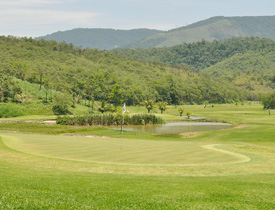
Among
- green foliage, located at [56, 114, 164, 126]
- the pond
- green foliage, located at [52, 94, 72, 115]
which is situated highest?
green foliage, located at [52, 94, 72, 115]

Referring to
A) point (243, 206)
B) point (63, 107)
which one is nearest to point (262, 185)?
point (243, 206)

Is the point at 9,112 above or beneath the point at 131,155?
above

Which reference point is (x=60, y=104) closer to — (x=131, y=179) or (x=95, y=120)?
(x=95, y=120)

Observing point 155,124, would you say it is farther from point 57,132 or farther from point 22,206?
point 22,206

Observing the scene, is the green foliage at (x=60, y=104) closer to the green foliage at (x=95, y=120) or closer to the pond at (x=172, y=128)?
the green foliage at (x=95, y=120)

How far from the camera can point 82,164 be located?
25406 mm

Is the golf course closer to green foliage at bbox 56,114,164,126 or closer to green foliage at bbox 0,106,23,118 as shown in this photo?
green foliage at bbox 56,114,164,126

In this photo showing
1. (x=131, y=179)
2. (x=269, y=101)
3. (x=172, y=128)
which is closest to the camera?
(x=131, y=179)

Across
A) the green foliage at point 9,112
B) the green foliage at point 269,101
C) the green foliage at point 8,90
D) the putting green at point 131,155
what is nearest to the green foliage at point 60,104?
the green foliage at point 9,112

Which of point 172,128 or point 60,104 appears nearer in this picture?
point 172,128

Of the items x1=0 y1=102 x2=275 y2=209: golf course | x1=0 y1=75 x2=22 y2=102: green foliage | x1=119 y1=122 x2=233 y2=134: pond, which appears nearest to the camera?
x1=0 y1=102 x2=275 y2=209: golf course

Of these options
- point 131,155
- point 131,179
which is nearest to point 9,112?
point 131,155

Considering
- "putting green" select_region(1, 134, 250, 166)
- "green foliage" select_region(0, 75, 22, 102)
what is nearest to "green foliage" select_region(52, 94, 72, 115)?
"green foliage" select_region(0, 75, 22, 102)

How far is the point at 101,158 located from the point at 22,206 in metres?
16.3
